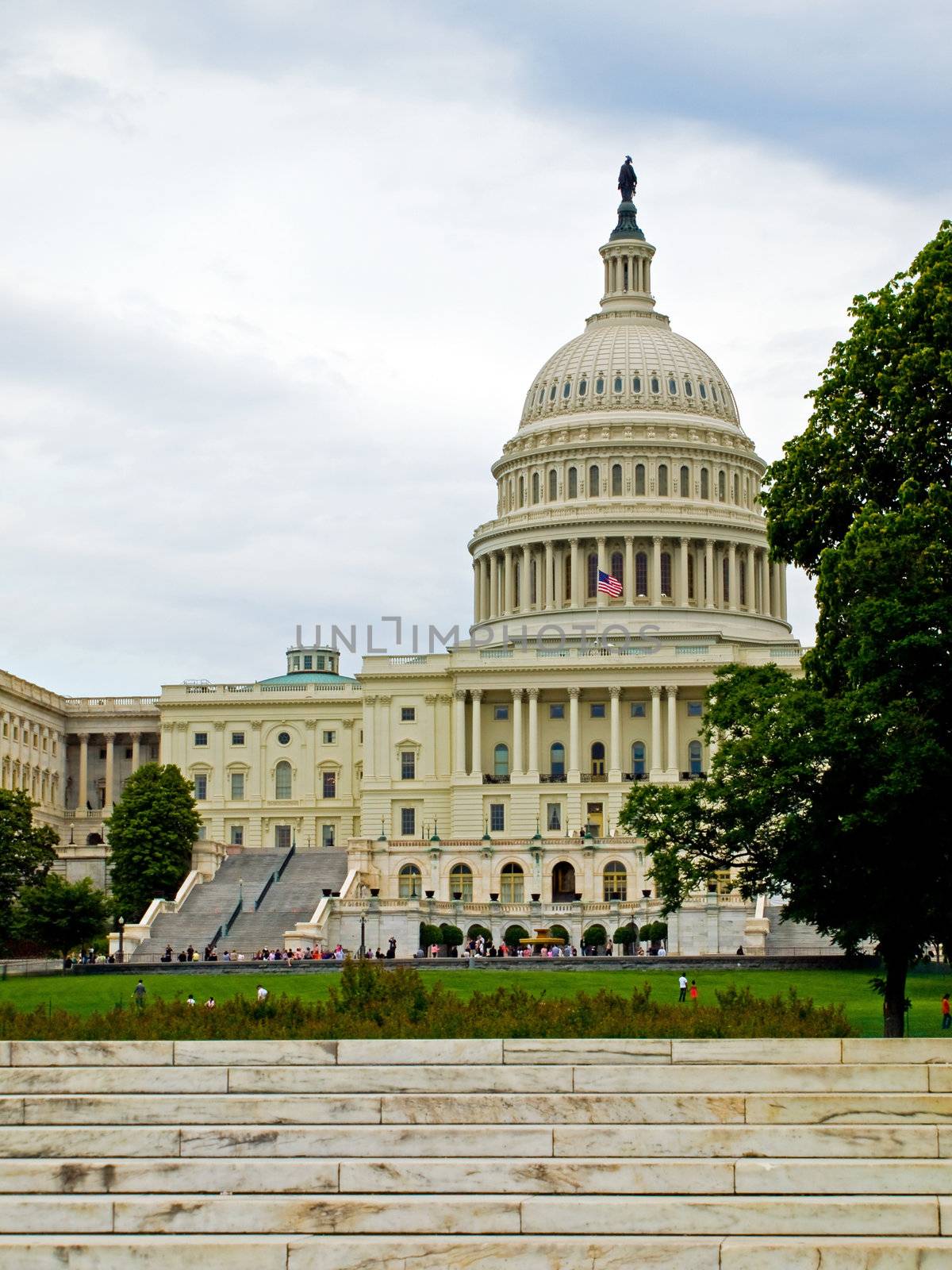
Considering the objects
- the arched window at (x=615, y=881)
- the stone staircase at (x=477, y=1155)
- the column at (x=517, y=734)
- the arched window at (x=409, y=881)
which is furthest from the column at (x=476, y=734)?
the stone staircase at (x=477, y=1155)

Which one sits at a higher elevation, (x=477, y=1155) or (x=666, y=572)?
(x=666, y=572)

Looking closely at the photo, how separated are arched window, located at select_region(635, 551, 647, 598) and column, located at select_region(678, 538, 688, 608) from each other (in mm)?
2329

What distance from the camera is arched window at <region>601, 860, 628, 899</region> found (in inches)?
4424

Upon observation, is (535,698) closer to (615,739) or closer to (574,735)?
(574,735)

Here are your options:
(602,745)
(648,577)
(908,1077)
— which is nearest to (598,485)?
(648,577)

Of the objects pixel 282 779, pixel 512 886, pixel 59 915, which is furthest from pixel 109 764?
pixel 59 915

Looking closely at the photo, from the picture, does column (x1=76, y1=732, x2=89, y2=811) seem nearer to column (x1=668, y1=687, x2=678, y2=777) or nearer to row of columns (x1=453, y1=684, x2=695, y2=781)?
row of columns (x1=453, y1=684, x2=695, y2=781)

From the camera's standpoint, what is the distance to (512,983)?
66125 mm

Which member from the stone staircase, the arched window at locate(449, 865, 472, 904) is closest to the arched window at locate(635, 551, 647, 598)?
the arched window at locate(449, 865, 472, 904)

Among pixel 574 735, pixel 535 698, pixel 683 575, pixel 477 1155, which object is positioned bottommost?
pixel 477 1155

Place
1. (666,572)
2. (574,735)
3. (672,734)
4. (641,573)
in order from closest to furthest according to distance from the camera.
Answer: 1. (672,734)
2. (574,735)
3. (641,573)
4. (666,572)

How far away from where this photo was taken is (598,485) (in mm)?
151250

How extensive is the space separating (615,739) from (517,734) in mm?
6204

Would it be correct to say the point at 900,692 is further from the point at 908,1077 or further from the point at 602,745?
the point at 602,745
